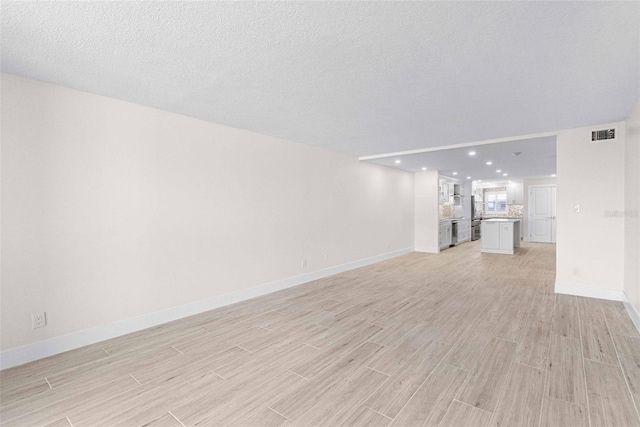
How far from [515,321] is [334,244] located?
329 centimetres

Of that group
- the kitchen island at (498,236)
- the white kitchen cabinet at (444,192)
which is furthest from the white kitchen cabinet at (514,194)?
the kitchen island at (498,236)

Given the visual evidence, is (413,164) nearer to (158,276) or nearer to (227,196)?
(227,196)

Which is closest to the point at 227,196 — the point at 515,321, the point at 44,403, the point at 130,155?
the point at 130,155

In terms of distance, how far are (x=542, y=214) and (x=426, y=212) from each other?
16.7 feet

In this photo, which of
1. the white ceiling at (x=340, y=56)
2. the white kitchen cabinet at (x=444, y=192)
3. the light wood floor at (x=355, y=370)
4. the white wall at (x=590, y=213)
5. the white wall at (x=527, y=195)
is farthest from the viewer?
the white wall at (x=527, y=195)

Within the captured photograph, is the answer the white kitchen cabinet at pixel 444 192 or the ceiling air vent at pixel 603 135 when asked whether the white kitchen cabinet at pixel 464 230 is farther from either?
the ceiling air vent at pixel 603 135

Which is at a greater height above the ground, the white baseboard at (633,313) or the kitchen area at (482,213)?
the kitchen area at (482,213)

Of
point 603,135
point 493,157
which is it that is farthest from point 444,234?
point 603,135

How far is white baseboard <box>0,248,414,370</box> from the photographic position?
2506 mm

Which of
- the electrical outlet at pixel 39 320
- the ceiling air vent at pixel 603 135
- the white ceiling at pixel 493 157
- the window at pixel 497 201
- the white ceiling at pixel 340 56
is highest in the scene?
the white ceiling at pixel 340 56

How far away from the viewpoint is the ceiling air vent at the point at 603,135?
13.1 ft

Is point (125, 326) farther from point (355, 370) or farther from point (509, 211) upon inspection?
point (509, 211)

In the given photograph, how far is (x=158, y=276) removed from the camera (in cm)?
335

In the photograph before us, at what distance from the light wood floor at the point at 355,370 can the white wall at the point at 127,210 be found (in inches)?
19.3
